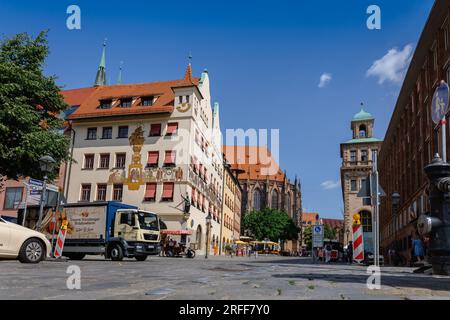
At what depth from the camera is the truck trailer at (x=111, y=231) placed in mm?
20792

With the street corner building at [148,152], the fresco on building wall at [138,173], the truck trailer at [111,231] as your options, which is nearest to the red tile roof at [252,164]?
the street corner building at [148,152]

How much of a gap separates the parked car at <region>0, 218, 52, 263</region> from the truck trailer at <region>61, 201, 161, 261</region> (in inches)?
280

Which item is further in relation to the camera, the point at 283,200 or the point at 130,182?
the point at 283,200

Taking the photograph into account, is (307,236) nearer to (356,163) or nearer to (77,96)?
(356,163)

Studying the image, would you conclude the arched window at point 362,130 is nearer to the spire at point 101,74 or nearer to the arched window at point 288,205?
the arched window at point 288,205

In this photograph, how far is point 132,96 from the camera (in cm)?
4484

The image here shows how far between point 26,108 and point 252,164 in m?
87.4

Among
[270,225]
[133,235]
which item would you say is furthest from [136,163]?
[270,225]

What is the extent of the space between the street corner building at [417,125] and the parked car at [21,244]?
16438 mm

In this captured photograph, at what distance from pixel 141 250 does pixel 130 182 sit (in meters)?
21.5

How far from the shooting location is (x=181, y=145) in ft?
134

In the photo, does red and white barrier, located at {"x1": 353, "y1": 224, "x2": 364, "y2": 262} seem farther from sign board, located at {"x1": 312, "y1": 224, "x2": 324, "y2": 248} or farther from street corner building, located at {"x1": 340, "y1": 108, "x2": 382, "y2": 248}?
street corner building, located at {"x1": 340, "y1": 108, "x2": 382, "y2": 248}
